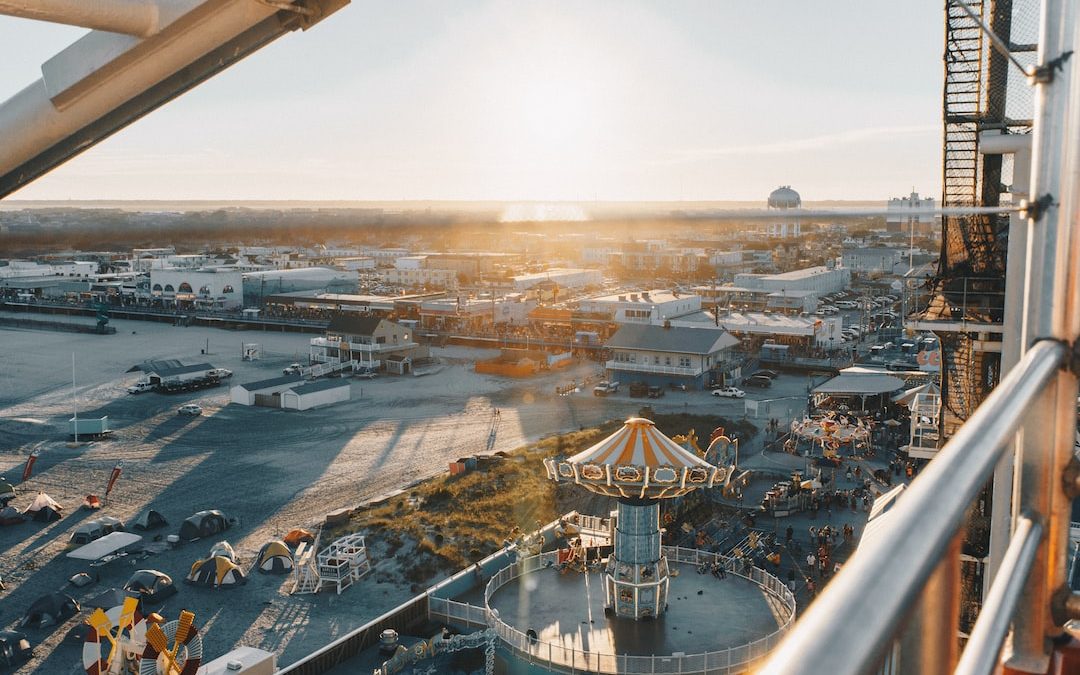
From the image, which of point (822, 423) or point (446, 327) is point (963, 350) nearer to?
point (822, 423)

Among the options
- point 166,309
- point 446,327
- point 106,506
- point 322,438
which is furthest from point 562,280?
point 106,506

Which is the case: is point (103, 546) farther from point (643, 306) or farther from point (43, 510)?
point (643, 306)

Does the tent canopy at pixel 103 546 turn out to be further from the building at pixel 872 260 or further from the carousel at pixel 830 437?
the building at pixel 872 260

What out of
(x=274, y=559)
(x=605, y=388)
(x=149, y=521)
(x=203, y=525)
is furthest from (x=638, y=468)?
(x=605, y=388)

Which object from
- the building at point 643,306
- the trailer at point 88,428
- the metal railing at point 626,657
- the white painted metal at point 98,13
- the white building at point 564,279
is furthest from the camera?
the white building at point 564,279

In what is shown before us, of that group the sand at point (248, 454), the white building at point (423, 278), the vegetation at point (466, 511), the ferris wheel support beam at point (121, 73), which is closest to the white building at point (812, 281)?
the sand at point (248, 454)

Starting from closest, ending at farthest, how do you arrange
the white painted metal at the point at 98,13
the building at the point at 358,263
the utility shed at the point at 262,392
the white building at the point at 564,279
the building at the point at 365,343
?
the white painted metal at the point at 98,13
the utility shed at the point at 262,392
the building at the point at 365,343
the white building at the point at 564,279
the building at the point at 358,263

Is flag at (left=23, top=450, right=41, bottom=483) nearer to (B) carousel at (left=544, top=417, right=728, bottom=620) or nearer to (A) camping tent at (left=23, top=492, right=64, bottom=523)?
(A) camping tent at (left=23, top=492, right=64, bottom=523)
